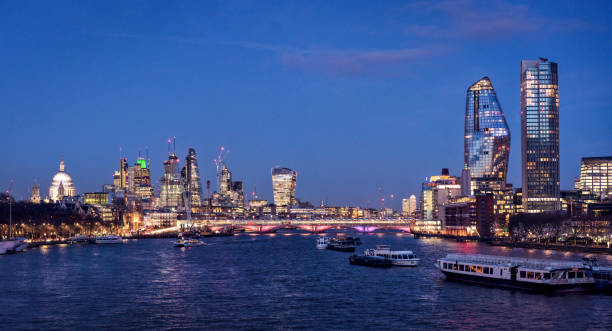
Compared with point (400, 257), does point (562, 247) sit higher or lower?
lower

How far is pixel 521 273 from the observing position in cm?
6575

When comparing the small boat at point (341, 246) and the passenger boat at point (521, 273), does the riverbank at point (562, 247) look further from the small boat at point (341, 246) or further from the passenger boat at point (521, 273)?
the passenger boat at point (521, 273)

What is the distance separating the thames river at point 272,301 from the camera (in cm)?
5000

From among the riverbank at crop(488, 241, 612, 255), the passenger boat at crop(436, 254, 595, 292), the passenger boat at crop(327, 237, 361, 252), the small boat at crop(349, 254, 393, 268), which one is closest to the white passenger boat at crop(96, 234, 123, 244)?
the passenger boat at crop(327, 237, 361, 252)

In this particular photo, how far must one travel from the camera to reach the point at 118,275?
8100cm

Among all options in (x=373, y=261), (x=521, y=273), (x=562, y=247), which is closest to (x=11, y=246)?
(x=373, y=261)

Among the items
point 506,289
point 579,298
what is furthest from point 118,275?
point 579,298

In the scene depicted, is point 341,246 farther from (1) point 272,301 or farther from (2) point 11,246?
(1) point 272,301

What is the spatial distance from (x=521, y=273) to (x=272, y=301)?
24013mm

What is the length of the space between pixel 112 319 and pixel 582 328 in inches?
1321

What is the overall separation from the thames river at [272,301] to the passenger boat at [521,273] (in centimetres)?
117

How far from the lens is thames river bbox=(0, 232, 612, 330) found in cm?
5000

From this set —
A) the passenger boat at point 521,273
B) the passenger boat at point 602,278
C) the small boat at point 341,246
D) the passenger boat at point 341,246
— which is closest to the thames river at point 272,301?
the passenger boat at point 521,273

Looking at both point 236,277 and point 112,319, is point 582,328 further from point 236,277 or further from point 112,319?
point 236,277
